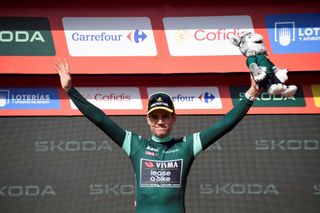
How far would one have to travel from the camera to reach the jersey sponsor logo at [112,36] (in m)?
5.58

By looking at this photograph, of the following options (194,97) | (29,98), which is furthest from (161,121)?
(29,98)

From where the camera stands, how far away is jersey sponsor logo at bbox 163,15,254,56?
5535 mm

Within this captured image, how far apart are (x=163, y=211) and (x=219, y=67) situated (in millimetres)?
2883

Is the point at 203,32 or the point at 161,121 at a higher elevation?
the point at 203,32

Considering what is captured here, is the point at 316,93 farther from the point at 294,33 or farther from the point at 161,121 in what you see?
the point at 161,121

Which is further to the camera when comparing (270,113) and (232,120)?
(270,113)

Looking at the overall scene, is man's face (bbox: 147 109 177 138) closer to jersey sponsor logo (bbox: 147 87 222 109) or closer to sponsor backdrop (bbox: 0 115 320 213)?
sponsor backdrop (bbox: 0 115 320 213)

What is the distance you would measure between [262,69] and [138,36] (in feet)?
9.12

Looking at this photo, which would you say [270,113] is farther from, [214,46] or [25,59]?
[25,59]

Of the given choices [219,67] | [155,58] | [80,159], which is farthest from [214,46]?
[80,159]

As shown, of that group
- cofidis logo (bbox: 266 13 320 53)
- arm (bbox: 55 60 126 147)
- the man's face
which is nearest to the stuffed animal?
the man's face

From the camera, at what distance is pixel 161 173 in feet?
9.67

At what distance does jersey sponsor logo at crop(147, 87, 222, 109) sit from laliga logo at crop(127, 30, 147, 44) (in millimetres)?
521

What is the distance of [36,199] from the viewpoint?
543 centimetres
